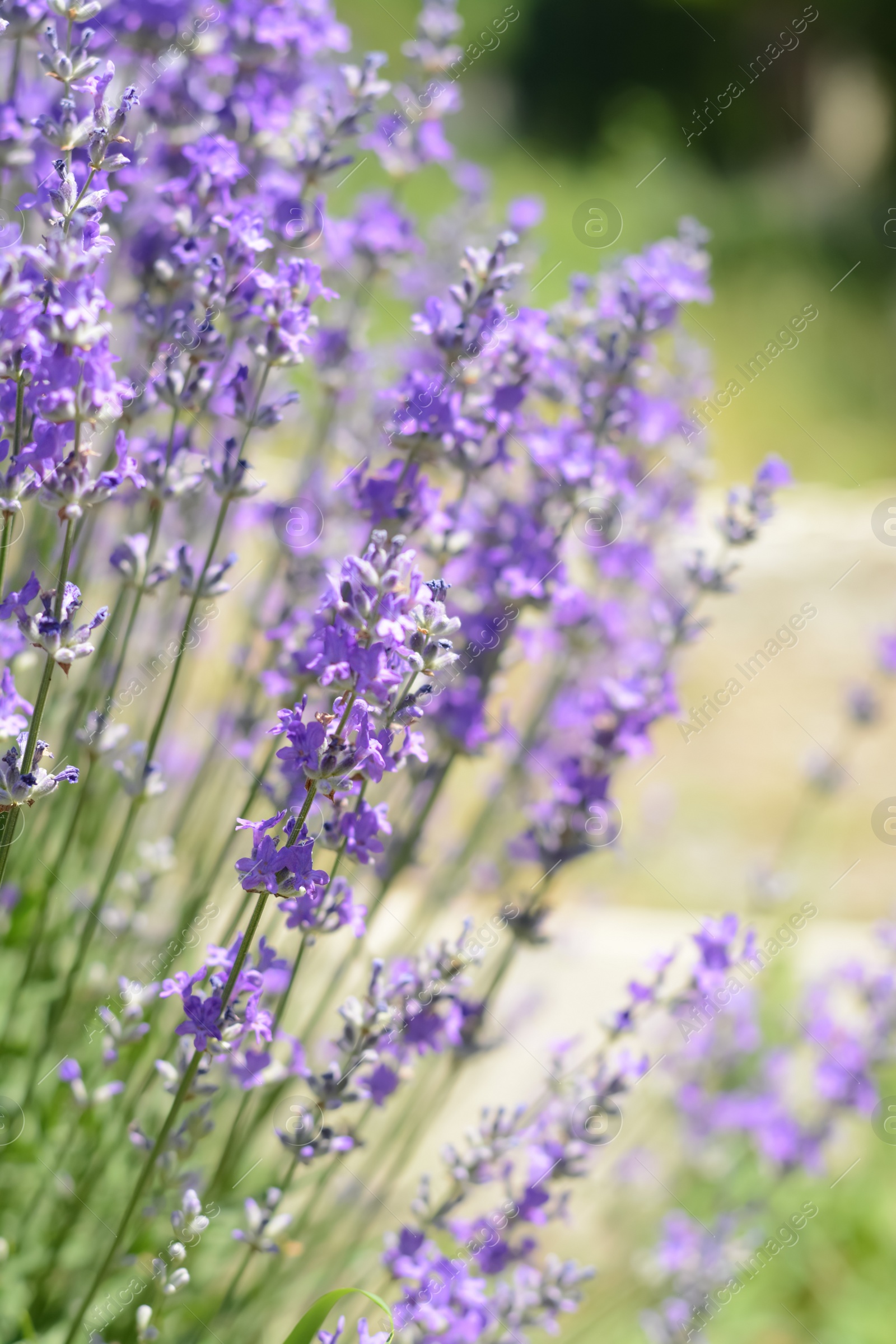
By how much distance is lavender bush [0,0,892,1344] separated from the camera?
1244 millimetres

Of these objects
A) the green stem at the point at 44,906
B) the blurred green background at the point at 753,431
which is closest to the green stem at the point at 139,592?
the green stem at the point at 44,906

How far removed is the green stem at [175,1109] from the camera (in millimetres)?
1186

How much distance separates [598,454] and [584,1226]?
2690mm

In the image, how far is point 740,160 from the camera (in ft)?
52.7

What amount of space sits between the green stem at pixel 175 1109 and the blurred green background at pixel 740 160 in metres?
9.48

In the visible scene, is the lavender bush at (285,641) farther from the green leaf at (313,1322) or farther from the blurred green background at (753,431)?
the blurred green background at (753,431)

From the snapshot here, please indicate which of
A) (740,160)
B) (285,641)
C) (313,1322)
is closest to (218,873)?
(285,641)

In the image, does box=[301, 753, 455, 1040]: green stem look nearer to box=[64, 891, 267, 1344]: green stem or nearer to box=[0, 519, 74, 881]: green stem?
box=[64, 891, 267, 1344]: green stem

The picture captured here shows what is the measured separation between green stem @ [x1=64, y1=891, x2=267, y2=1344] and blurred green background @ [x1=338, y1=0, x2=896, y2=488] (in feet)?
31.1

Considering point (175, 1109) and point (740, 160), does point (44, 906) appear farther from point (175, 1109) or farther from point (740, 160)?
point (740, 160)

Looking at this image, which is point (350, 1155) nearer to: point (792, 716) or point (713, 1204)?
point (713, 1204)

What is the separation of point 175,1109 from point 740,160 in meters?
17.3

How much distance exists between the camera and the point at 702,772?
6773mm

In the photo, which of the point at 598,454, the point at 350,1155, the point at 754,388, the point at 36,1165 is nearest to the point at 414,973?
the point at 36,1165
